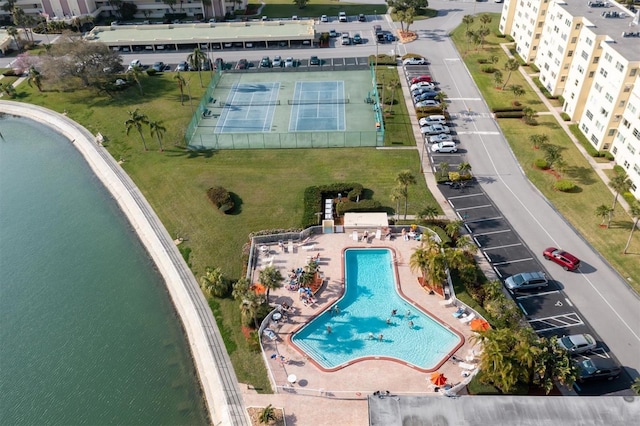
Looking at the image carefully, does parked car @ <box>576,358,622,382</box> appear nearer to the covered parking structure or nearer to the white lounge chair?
the white lounge chair

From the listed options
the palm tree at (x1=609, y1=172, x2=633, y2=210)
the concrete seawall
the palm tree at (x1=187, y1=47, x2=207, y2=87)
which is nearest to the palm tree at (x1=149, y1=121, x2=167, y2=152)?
the concrete seawall

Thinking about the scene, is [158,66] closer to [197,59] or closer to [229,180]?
[197,59]

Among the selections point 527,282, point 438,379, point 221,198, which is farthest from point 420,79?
point 438,379

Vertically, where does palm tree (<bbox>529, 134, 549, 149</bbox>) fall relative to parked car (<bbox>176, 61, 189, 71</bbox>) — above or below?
below

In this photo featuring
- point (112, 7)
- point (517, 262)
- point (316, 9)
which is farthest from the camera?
point (316, 9)

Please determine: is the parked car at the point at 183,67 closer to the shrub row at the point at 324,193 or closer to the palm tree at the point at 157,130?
the palm tree at the point at 157,130

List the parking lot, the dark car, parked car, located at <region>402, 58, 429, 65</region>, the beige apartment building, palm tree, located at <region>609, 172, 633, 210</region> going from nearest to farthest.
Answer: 1. the parking lot
2. palm tree, located at <region>609, 172, 633, 210</region>
3. the beige apartment building
4. parked car, located at <region>402, 58, 429, 65</region>
5. the dark car
